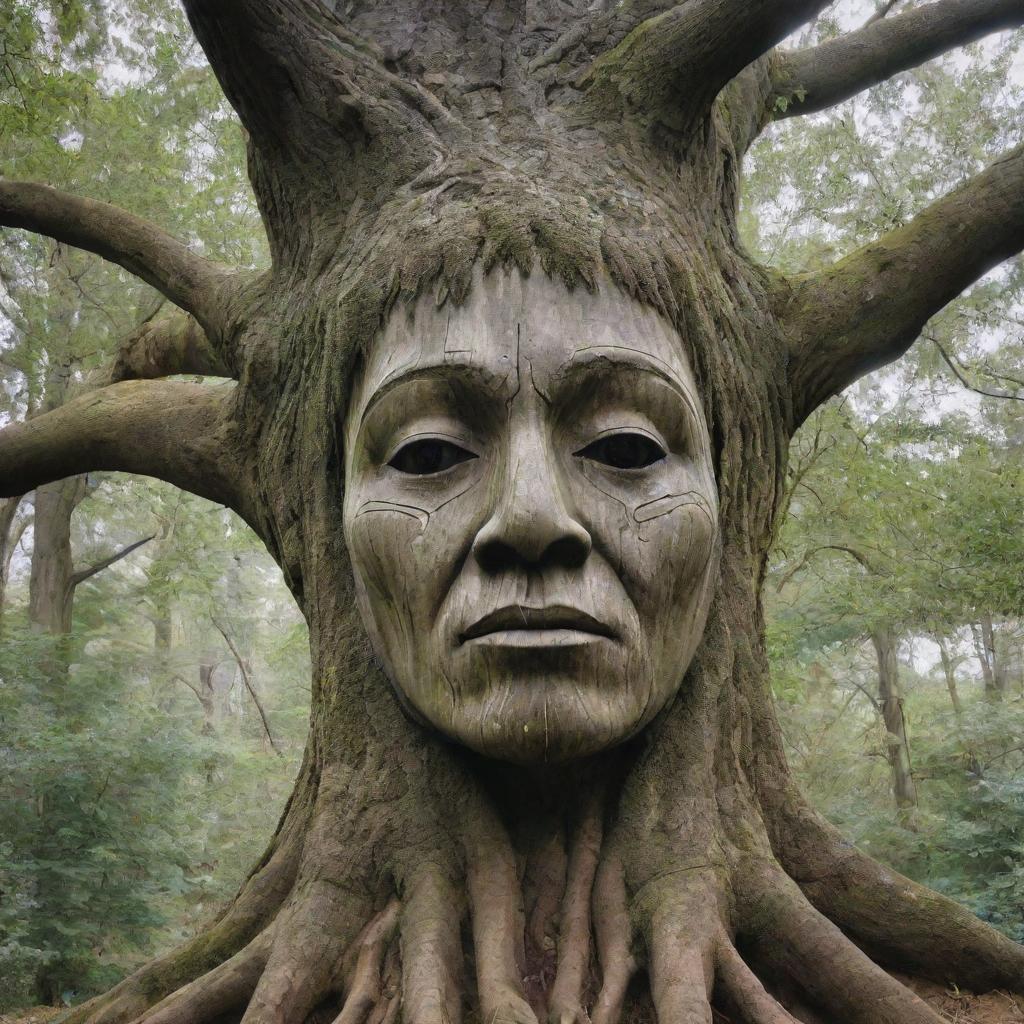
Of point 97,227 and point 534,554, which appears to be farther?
point 97,227

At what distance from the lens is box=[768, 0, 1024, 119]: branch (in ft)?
18.7

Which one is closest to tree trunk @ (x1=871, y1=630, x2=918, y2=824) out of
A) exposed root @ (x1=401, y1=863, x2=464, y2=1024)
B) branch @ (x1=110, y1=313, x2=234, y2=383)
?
branch @ (x1=110, y1=313, x2=234, y2=383)

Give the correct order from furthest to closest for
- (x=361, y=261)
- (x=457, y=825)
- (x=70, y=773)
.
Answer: (x=70, y=773)
(x=361, y=261)
(x=457, y=825)

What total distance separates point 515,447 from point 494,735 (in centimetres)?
86

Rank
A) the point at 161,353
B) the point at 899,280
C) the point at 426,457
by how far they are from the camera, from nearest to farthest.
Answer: the point at 426,457, the point at 899,280, the point at 161,353

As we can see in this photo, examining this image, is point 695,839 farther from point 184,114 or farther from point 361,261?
point 184,114

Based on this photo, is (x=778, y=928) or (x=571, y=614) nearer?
(x=571, y=614)

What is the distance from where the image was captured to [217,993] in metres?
2.94

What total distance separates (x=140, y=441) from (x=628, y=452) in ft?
9.58

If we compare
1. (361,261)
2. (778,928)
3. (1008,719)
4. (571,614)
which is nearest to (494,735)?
(571,614)

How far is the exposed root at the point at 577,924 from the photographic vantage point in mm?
2639

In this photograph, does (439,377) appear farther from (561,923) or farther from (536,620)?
(561,923)

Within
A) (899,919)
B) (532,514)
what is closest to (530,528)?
(532,514)

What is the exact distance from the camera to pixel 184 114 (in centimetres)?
1220
